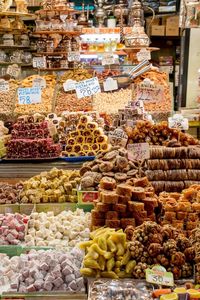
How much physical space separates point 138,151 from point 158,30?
8857mm

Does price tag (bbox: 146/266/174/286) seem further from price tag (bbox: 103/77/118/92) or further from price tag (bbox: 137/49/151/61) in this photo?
price tag (bbox: 137/49/151/61)

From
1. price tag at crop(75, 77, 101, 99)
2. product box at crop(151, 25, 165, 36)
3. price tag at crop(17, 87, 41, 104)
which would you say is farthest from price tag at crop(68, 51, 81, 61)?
product box at crop(151, 25, 165, 36)

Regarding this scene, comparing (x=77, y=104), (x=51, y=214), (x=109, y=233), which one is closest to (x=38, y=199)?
(x=51, y=214)

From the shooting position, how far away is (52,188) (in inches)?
187

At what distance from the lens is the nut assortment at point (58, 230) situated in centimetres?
388

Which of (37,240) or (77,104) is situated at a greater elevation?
(77,104)

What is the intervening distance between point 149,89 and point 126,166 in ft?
9.46

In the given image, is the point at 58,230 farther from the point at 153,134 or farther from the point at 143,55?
the point at 143,55

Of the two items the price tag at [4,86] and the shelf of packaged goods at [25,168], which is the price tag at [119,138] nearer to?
the shelf of packaged goods at [25,168]

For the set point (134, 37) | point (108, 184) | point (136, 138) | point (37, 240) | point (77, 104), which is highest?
point (134, 37)

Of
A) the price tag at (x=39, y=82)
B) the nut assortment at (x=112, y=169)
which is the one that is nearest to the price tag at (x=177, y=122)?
the nut assortment at (x=112, y=169)

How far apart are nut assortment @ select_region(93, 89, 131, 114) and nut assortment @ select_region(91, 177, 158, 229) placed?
11.2 ft

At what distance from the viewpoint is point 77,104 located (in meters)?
7.16

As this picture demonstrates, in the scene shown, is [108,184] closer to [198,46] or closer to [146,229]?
[146,229]
